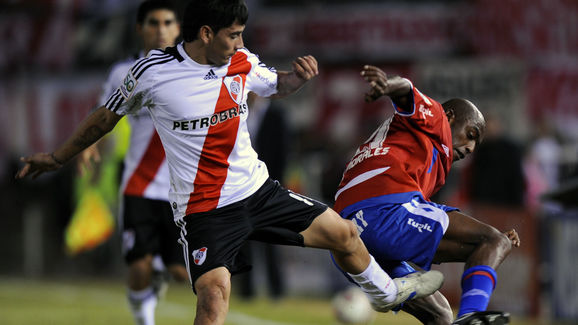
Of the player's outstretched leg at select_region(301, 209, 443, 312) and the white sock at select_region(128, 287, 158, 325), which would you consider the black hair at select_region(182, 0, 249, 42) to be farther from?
the white sock at select_region(128, 287, 158, 325)

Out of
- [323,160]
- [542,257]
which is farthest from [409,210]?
[323,160]

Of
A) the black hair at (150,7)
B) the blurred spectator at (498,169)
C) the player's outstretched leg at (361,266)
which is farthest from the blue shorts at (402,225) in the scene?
the blurred spectator at (498,169)

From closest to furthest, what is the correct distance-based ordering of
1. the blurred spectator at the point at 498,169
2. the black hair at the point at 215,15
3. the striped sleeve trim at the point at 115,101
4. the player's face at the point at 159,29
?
the black hair at the point at 215,15 → the striped sleeve trim at the point at 115,101 → the player's face at the point at 159,29 → the blurred spectator at the point at 498,169

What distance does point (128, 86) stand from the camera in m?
5.50

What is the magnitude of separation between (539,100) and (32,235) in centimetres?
955

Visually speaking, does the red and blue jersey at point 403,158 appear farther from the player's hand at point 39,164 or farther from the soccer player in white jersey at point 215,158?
the player's hand at point 39,164

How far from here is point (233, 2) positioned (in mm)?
5480

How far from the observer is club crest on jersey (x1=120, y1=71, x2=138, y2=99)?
548cm

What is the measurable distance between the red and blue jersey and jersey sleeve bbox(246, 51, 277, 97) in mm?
761

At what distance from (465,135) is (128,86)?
2.24 metres

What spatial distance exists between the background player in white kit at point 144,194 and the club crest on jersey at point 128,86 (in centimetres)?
177

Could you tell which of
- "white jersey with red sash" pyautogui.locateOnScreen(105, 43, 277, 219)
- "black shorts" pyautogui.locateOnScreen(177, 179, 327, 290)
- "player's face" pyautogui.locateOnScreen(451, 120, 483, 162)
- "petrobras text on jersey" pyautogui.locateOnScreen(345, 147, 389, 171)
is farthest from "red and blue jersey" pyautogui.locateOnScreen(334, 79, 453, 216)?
"white jersey with red sash" pyautogui.locateOnScreen(105, 43, 277, 219)

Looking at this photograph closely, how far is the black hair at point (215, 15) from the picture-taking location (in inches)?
214

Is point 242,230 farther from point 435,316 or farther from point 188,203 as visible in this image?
point 435,316
